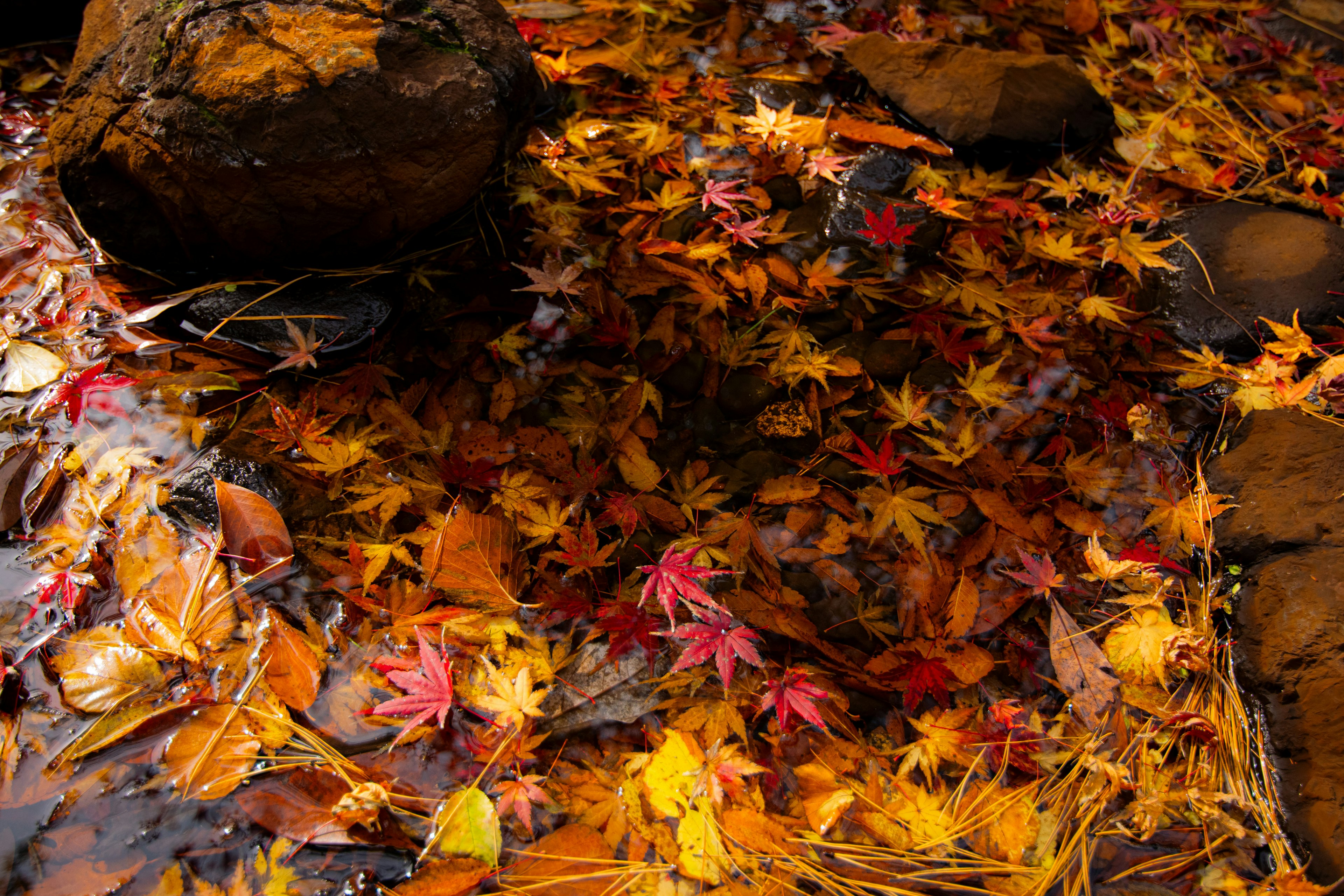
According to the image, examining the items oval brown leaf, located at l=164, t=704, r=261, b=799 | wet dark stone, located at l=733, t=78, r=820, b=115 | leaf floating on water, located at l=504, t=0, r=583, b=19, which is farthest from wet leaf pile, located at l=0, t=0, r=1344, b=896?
leaf floating on water, located at l=504, t=0, r=583, b=19

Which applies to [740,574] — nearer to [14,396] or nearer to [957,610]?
[957,610]

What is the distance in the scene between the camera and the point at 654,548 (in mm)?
2023

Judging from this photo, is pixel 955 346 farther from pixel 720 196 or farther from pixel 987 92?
pixel 987 92

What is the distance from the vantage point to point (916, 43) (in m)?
3.09

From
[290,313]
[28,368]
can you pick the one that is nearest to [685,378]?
[290,313]

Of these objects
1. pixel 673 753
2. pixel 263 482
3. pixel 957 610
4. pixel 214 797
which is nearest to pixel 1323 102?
pixel 957 610

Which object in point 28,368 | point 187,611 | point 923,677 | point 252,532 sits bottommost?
point 923,677

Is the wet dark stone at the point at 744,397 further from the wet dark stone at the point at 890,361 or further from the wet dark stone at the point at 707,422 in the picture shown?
the wet dark stone at the point at 890,361

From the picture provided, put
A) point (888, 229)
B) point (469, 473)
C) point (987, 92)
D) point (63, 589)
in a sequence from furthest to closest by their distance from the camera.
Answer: point (987, 92) < point (888, 229) < point (469, 473) < point (63, 589)

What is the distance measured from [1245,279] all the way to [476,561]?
112 inches

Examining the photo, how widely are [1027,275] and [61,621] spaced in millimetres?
3199

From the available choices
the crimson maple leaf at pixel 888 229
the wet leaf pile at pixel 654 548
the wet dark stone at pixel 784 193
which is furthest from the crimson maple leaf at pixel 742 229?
the crimson maple leaf at pixel 888 229

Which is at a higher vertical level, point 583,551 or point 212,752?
point 583,551

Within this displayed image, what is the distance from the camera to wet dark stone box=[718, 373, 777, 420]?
2.24 m
